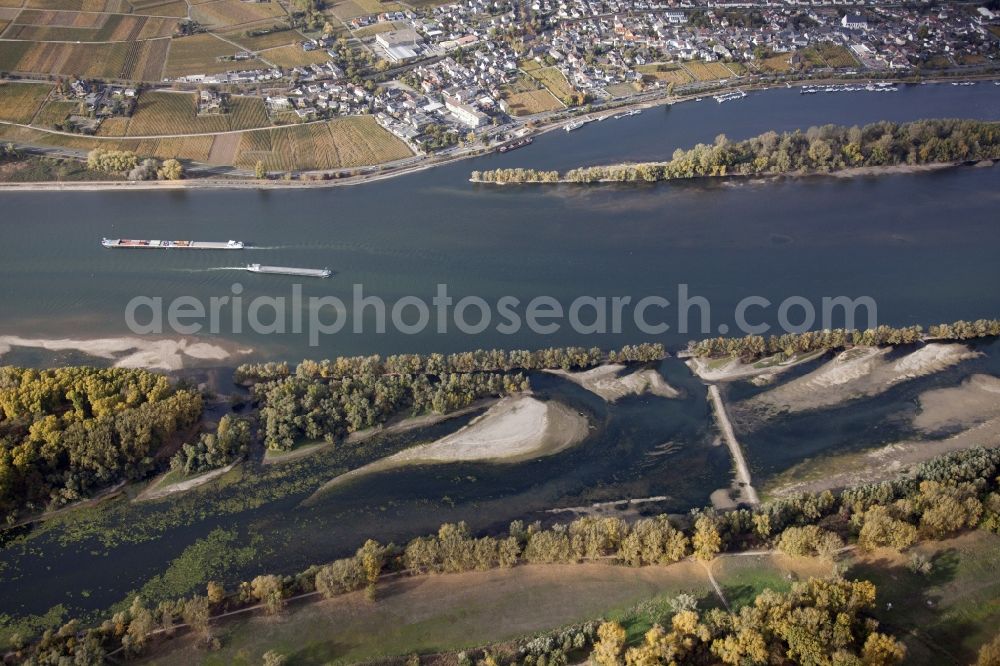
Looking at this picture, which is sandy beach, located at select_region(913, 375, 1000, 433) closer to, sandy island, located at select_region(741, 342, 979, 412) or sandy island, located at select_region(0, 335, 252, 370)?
sandy island, located at select_region(741, 342, 979, 412)

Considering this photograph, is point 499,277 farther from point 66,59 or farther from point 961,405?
point 66,59

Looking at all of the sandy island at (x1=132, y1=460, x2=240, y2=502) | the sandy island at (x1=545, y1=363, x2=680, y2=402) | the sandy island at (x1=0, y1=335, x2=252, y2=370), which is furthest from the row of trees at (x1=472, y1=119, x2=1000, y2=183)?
the sandy island at (x1=132, y1=460, x2=240, y2=502)

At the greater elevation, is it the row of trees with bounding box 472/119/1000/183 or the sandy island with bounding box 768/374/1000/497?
the row of trees with bounding box 472/119/1000/183

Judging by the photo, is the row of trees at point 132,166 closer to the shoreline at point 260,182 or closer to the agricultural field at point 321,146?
the shoreline at point 260,182

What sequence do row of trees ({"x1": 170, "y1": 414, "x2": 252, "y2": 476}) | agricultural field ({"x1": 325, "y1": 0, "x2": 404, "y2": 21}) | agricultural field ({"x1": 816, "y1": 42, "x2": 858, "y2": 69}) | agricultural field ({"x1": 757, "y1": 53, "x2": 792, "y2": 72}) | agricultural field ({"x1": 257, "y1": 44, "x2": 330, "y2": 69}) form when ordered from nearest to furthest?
1. row of trees ({"x1": 170, "y1": 414, "x2": 252, "y2": 476})
2. agricultural field ({"x1": 257, "y1": 44, "x2": 330, "y2": 69})
3. agricultural field ({"x1": 757, "y1": 53, "x2": 792, "y2": 72})
4. agricultural field ({"x1": 816, "y1": 42, "x2": 858, "y2": 69})
5. agricultural field ({"x1": 325, "y1": 0, "x2": 404, "y2": 21})

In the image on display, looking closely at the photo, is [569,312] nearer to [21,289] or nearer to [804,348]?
[804,348]

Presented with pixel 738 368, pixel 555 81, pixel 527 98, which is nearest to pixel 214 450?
pixel 738 368

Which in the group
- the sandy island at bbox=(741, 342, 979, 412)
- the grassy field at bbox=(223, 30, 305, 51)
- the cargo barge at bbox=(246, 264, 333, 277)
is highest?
the grassy field at bbox=(223, 30, 305, 51)

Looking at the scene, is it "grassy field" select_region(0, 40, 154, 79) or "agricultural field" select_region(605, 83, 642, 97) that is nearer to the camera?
"grassy field" select_region(0, 40, 154, 79)
